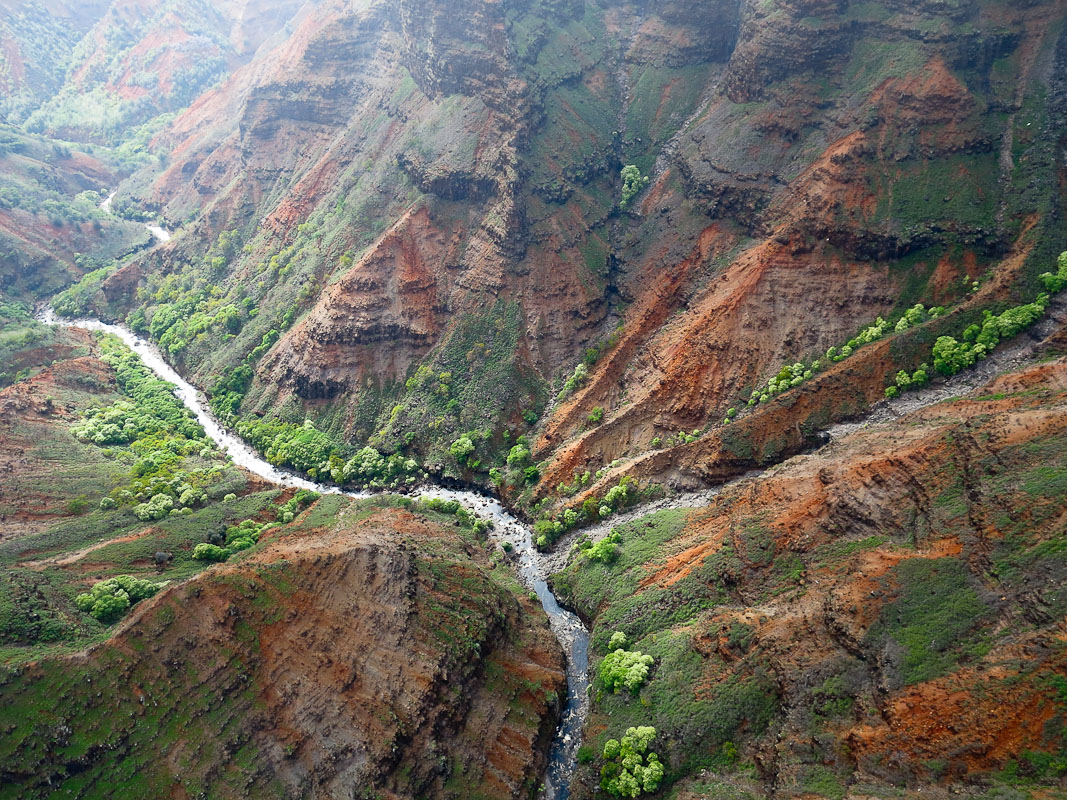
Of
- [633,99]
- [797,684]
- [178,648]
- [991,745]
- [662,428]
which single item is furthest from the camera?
[633,99]

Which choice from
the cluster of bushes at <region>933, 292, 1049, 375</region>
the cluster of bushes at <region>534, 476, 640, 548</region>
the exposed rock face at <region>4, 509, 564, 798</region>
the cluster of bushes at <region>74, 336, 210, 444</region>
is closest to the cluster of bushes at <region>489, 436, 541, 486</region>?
the cluster of bushes at <region>534, 476, 640, 548</region>

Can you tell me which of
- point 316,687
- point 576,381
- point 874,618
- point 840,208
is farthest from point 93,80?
point 874,618

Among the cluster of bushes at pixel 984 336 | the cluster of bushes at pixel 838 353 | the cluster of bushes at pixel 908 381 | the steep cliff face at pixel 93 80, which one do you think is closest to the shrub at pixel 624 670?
the cluster of bushes at pixel 838 353

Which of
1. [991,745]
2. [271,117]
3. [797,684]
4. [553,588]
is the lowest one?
[553,588]

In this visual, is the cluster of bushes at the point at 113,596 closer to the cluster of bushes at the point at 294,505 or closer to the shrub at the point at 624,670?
the cluster of bushes at the point at 294,505

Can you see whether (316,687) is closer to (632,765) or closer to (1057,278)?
(632,765)

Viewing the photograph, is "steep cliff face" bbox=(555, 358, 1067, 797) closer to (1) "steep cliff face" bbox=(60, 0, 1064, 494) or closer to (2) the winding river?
(2) the winding river

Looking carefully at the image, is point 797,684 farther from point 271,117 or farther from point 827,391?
point 271,117

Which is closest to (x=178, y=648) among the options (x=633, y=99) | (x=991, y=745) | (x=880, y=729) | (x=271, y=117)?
(x=880, y=729)
